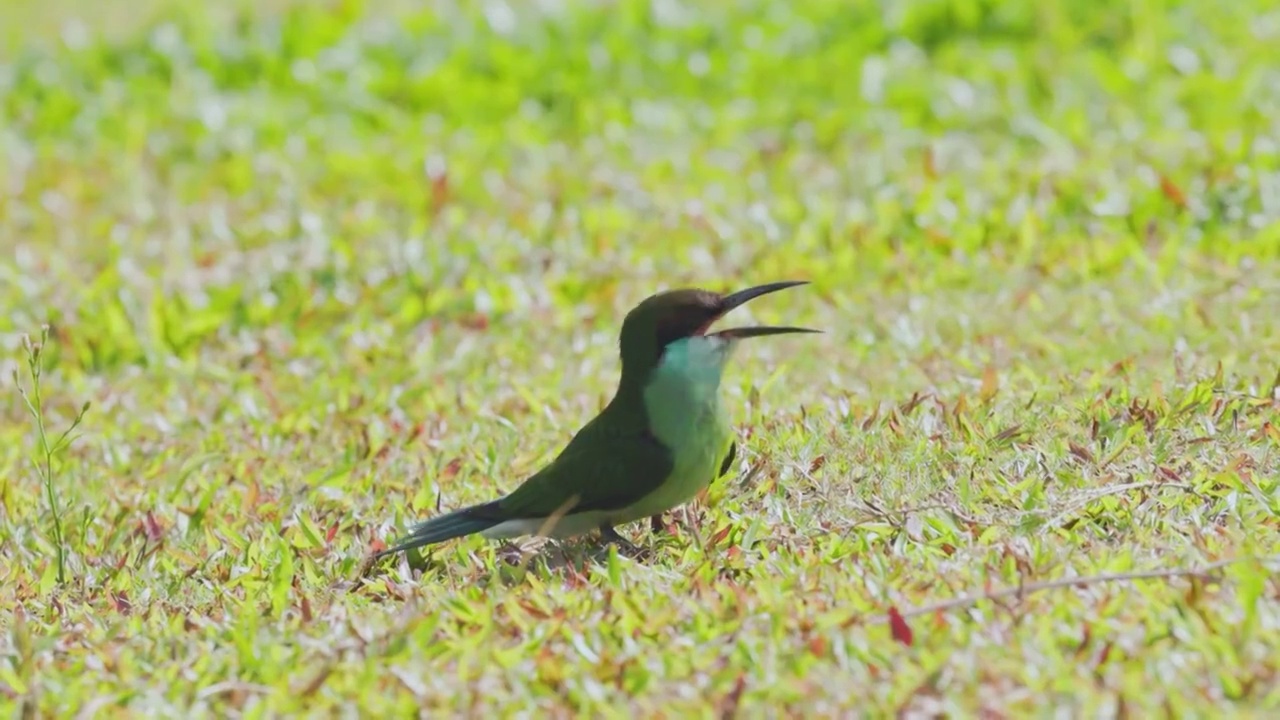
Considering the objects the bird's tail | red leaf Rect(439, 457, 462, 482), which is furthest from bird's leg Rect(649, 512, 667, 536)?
red leaf Rect(439, 457, 462, 482)

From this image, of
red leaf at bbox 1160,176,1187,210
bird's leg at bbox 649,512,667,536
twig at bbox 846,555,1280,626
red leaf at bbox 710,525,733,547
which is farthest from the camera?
red leaf at bbox 1160,176,1187,210

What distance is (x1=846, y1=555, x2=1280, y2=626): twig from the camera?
4242 millimetres

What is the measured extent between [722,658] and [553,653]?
0.40 meters

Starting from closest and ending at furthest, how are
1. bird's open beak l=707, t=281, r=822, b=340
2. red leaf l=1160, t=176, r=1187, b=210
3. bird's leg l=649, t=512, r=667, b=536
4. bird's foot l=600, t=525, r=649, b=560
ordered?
bird's open beak l=707, t=281, r=822, b=340, bird's foot l=600, t=525, r=649, b=560, bird's leg l=649, t=512, r=667, b=536, red leaf l=1160, t=176, r=1187, b=210

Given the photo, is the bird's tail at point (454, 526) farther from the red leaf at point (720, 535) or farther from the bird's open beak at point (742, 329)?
the bird's open beak at point (742, 329)

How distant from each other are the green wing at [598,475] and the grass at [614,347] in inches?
7.5

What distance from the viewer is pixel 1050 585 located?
427cm

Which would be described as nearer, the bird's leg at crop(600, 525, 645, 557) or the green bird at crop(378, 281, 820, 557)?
the green bird at crop(378, 281, 820, 557)

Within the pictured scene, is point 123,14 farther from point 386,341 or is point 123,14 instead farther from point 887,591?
point 887,591

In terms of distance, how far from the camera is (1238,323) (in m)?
6.78

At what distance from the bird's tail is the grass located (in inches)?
5.2

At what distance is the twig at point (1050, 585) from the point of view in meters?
4.24

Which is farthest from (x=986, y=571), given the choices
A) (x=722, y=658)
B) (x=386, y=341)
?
(x=386, y=341)

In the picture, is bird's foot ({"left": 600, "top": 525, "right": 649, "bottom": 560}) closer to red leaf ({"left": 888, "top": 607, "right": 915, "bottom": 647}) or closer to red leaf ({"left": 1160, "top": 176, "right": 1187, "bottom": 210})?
red leaf ({"left": 888, "top": 607, "right": 915, "bottom": 647})
